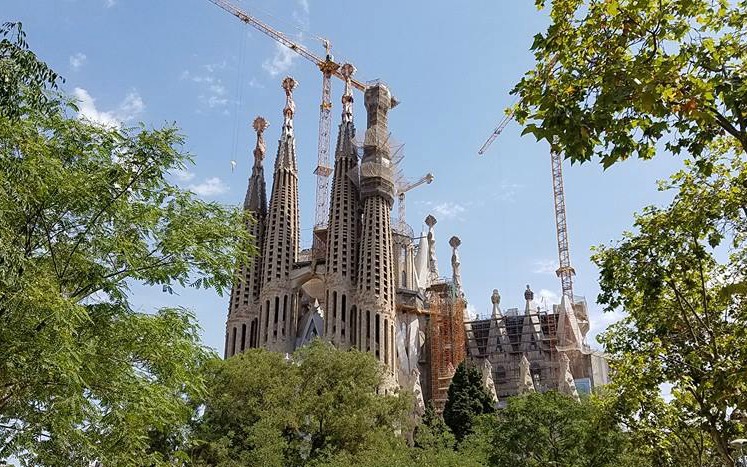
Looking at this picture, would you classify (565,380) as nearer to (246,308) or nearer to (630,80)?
(246,308)

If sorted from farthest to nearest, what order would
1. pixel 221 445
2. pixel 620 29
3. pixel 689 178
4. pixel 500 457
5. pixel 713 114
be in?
pixel 221 445
pixel 500 457
pixel 689 178
pixel 620 29
pixel 713 114

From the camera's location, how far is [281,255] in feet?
180

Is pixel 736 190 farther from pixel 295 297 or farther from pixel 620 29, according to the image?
pixel 295 297

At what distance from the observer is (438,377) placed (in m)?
57.8

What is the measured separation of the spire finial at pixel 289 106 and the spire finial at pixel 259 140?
2.48 metres

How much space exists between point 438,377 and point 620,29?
52.1 meters

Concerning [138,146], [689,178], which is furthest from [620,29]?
[138,146]

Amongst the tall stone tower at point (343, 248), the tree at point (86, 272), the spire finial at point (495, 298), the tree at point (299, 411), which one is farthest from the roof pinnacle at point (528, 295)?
the tree at point (86, 272)

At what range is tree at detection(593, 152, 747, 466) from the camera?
10117mm

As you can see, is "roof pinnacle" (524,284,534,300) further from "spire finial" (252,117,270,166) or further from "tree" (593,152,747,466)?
"tree" (593,152,747,466)

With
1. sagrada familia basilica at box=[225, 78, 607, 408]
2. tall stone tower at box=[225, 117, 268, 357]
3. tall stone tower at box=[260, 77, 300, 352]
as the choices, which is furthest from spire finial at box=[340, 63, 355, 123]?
tall stone tower at box=[225, 117, 268, 357]

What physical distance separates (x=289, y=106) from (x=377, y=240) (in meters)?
19.9

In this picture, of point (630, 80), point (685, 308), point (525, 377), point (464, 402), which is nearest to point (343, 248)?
point (464, 402)

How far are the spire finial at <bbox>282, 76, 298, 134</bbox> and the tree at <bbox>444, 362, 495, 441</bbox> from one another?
2897 centimetres
